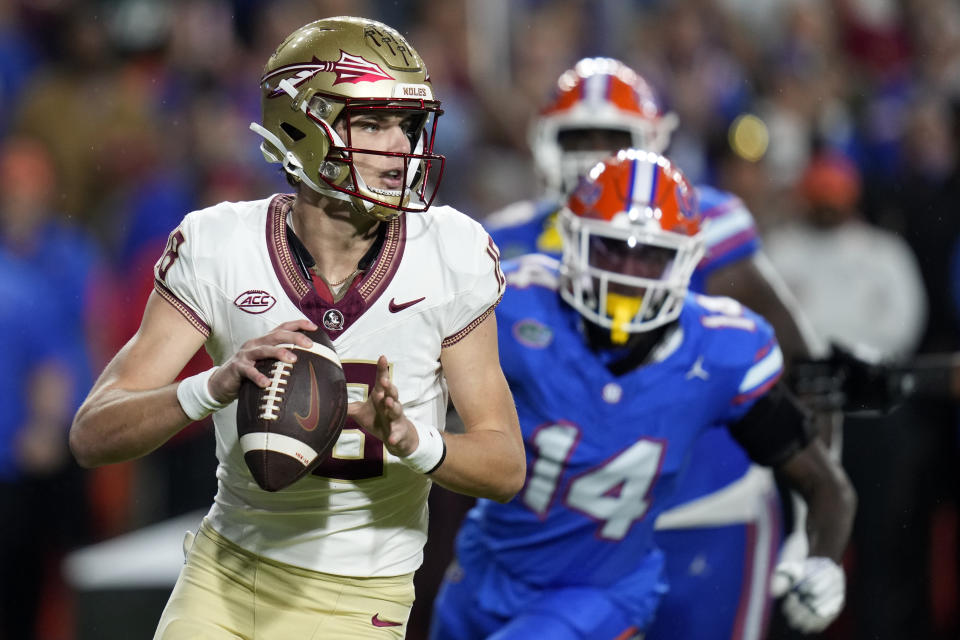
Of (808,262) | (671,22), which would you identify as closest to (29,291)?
(808,262)

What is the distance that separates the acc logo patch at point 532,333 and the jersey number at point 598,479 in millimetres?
202

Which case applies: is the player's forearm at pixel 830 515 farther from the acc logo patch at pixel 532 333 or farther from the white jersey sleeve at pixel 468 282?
the white jersey sleeve at pixel 468 282

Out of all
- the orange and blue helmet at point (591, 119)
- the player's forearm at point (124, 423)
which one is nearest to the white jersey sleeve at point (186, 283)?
the player's forearm at point (124, 423)

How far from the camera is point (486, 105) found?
25.8 feet

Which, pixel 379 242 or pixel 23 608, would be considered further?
pixel 23 608

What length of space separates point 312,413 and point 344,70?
686mm

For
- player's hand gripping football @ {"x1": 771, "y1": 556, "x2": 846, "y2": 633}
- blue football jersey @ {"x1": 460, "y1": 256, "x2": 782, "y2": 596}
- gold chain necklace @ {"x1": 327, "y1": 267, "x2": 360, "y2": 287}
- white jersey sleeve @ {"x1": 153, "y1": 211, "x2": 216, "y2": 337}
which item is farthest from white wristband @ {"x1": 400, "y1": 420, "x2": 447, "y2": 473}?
player's hand gripping football @ {"x1": 771, "y1": 556, "x2": 846, "y2": 633}

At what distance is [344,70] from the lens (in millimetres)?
2883

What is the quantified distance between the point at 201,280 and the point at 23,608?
141 inches

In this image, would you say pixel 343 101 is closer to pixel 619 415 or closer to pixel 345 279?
pixel 345 279

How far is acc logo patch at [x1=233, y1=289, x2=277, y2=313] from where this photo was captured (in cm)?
286

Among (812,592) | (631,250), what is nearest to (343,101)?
(631,250)

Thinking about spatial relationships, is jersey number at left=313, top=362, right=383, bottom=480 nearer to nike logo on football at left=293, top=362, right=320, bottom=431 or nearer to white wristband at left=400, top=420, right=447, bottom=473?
white wristband at left=400, top=420, right=447, bottom=473

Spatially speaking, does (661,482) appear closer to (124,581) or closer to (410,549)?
(410,549)
